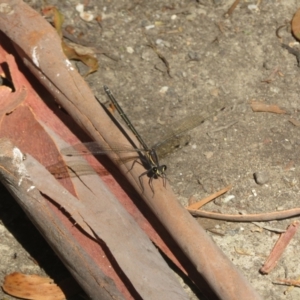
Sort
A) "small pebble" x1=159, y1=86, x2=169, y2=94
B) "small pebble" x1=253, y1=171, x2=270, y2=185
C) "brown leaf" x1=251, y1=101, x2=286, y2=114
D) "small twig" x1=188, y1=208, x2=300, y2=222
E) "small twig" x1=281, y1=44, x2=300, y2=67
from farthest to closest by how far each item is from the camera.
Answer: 1. "small twig" x1=281, y1=44, x2=300, y2=67
2. "small pebble" x1=159, y1=86, x2=169, y2=94
3. "brown leaf" x1=251, y1=101, x2=286, y2=114
4. "small pebble" x1=253, y1=171, x2=270, y2=185
5. "small twig" x1=188, y1=208, x2=300, y2=222

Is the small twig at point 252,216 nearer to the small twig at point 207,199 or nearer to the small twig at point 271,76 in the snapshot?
the small twig at point 207,199

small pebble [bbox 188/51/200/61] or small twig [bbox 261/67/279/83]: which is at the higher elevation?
small pebble [bbox 188/51/200/61]

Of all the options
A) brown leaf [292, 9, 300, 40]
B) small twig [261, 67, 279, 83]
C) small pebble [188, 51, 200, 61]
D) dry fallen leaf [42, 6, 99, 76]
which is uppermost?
dry fallen leaf [42, 6, 99, 76]

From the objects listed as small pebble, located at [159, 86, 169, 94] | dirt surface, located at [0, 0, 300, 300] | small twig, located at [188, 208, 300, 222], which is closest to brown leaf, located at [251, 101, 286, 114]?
dirt surface, located at [0, 0, 300, 300]

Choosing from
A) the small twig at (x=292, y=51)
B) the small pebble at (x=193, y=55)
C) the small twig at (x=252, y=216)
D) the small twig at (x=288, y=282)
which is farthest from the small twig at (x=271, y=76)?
Answer: the small twig at (x=288, y=282)

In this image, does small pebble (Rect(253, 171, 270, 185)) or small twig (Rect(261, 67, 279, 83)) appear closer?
small pebble (Rect(253, 171, 270, 185))

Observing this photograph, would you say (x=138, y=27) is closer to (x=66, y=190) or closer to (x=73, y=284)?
(x=66, y=190)

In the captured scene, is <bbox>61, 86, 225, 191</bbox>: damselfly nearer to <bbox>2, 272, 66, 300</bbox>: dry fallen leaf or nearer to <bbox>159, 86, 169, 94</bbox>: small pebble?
<bbox>159, 86, 169, 94</bbox>: small pebble
